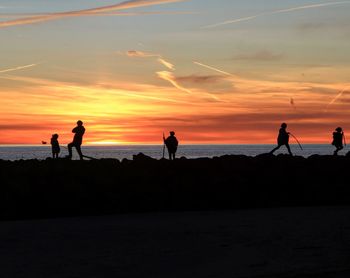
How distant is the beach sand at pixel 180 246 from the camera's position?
11.5 meters

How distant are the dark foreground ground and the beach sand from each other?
3.37 ft

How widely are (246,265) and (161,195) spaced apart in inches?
360

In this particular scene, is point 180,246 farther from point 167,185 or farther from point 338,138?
point 338,138

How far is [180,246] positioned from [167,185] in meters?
7.25

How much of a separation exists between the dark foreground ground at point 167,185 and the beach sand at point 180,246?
103 centimetres

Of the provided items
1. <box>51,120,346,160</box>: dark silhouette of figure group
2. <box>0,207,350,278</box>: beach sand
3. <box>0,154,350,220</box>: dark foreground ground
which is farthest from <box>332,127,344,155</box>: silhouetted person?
<box>0,207,350,278</box>: beach sand

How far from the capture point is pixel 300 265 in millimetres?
11664

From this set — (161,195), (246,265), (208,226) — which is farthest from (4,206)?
(246,265)

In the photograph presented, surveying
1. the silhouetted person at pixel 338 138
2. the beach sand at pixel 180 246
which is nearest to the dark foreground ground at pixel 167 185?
the beach sand at pixel 180 246

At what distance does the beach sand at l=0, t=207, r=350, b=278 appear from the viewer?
11.5 m

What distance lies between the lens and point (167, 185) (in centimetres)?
2116

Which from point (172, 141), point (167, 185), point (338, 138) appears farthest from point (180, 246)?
point (338, 138)

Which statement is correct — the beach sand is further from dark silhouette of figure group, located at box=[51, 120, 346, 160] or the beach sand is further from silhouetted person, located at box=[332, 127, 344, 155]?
silhouetted person, located at box=[332, 127, 344, 155]

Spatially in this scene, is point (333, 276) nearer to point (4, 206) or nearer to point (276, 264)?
point (276, 264)
